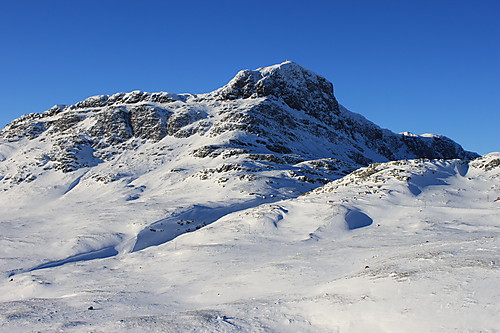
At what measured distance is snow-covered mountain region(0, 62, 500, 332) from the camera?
9891 millimetres

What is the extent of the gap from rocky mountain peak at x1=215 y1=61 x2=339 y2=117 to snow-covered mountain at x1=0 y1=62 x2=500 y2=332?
40.7m

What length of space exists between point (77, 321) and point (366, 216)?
A: 65.3 ft

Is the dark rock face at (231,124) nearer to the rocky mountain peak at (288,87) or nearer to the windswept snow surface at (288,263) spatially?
the rocky mountain peak at (288,87)

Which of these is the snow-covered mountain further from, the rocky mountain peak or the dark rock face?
the rocky mountain peak

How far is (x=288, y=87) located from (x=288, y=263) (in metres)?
117

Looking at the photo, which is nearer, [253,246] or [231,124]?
[253,246]

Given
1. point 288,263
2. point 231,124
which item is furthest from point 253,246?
point 231,124

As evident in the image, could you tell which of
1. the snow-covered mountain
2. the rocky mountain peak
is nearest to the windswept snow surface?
the snow-covered mountain

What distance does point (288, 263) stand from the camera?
17.0 m

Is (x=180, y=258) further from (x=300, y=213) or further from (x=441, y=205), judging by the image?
(x=441, y=205)

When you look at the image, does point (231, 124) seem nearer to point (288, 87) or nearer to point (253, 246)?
point (288, 87)

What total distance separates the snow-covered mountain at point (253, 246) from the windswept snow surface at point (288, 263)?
0.23 ft

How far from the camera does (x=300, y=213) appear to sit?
28.3 meters

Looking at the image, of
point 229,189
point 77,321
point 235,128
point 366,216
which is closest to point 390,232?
point 366,216
